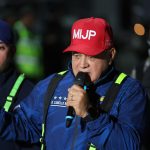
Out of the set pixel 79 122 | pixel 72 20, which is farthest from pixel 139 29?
pixel 72 20

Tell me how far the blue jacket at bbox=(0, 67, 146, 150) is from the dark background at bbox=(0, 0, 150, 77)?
5658 mm

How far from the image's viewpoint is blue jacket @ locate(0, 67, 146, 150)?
14.2 ft

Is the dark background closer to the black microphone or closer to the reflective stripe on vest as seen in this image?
the reflective stripe on vest

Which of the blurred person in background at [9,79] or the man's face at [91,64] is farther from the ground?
the man's face at [91,64]

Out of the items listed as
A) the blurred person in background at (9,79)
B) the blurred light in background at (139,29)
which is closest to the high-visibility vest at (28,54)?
the blurred person in background at (9,79)

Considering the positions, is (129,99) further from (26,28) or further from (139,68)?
(26,28)

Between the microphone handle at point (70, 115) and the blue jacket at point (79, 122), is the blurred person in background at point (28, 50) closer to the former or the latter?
the blue jacket at point (79, 122)

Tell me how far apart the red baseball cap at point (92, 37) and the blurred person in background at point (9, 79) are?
92cm

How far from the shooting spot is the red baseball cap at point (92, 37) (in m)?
4.63

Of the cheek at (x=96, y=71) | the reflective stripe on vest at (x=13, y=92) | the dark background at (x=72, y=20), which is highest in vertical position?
the cheek at (x=96, y=71)

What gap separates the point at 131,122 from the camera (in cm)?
442

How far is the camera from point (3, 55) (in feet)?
18.0

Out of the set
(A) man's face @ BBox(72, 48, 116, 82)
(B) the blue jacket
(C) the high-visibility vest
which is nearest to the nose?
(A) man's face @ BBox(72, 48, 116, 82)

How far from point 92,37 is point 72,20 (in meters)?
11.8
